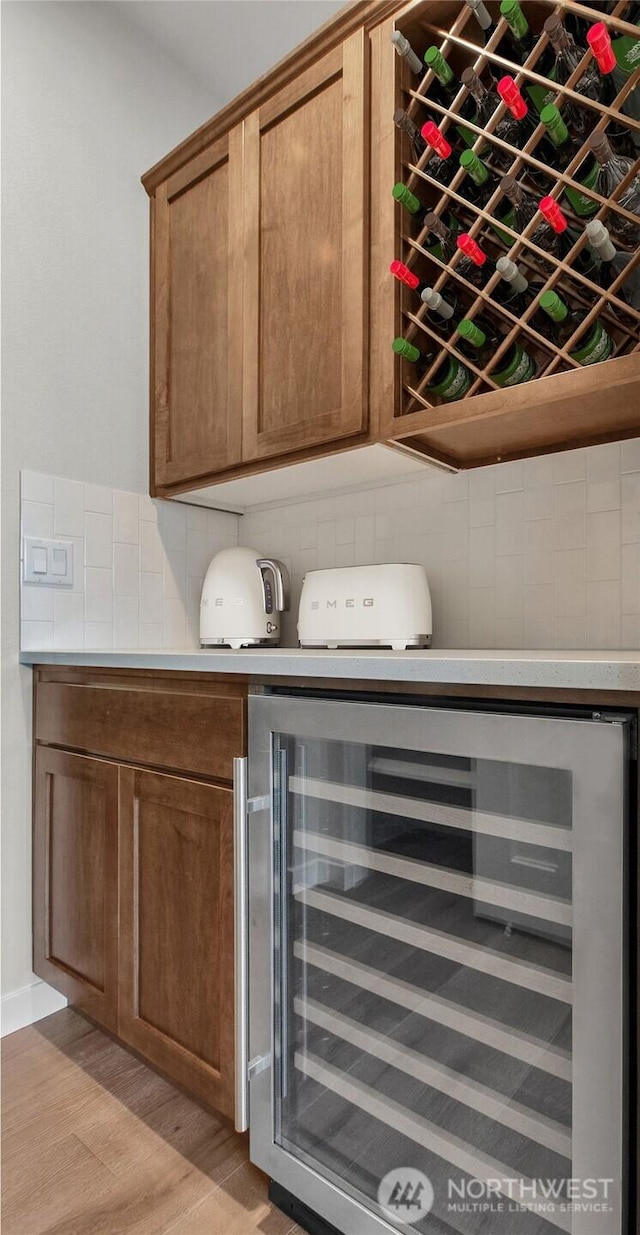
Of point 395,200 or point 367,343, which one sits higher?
point 395,200

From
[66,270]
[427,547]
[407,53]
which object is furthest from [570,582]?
Result: [66,270]

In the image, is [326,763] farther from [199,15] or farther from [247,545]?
[199,15]

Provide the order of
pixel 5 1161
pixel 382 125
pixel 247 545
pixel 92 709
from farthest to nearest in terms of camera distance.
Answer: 1. pixel 247 545
2. pixel 92 709
3. pixel 382 125
4. pixel 5 1161

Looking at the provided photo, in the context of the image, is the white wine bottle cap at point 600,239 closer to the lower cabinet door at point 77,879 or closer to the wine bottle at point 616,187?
the wine bottle at point 616,187

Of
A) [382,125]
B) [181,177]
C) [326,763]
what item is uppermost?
[181,177]

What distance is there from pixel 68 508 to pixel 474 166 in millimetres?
1215

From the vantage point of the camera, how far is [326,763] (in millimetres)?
993

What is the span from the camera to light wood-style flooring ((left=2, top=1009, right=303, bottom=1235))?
3.32 ft

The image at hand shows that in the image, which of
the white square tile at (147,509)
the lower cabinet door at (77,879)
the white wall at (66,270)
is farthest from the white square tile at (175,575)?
the lower cabinet door at (77,879)

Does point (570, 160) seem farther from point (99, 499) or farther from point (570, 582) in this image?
point (99, 499)

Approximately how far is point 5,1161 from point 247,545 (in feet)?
5.08

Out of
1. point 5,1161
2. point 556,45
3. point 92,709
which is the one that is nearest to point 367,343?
point 556,45

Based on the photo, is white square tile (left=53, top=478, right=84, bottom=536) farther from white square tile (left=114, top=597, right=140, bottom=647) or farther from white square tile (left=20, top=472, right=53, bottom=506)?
white square tile (left=114, top=597, right=140, bottom=647)

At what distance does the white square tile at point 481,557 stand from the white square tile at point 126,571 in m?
0.95
